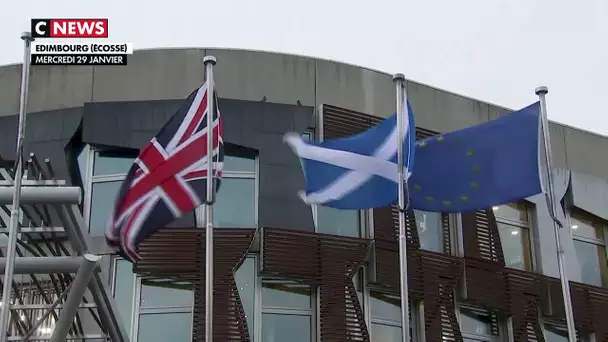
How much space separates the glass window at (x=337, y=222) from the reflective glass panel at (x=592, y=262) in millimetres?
7002

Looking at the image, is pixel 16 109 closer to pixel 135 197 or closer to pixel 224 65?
pixel 224 65

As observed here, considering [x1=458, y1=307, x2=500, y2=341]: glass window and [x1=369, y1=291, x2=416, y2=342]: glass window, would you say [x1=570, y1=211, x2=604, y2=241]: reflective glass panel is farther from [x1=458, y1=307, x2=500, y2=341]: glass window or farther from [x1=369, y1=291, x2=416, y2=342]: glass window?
[x1=369, y1=291, x2=416, y2=342]: glass window

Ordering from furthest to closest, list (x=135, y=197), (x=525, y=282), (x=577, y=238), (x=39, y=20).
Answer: (x=577, y=238), (x=525, y=282), (x=39, y=20), (x=135, y=197)

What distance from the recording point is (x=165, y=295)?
18.1m

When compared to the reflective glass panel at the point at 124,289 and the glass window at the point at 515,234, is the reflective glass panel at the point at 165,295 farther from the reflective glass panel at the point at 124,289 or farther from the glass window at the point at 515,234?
the glass window at the point at 515,234

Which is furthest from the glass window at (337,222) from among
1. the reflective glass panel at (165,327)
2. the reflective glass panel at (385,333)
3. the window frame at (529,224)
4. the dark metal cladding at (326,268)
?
the window frame at (529,224)

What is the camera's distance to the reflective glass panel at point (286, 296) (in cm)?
1836

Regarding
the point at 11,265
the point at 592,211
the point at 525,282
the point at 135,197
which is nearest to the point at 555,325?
the point at 525,282

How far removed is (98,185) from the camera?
1922 centimetres

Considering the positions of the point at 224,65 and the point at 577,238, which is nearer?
the point at 224,65

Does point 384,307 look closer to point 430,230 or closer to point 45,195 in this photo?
point 430,230

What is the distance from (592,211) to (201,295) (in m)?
11.2

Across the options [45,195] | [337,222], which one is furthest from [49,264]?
[337,222]

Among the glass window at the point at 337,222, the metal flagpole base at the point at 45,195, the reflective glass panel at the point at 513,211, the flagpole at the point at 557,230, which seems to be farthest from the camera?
the reflective glass panel at the point at 513,211
